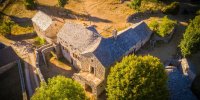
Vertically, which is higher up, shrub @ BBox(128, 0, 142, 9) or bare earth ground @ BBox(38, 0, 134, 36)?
shrub @ BBox(128, 0, 142, 9)

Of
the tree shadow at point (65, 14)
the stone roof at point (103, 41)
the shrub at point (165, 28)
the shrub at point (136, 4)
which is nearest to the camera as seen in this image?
the stone roof at point (103, 41)

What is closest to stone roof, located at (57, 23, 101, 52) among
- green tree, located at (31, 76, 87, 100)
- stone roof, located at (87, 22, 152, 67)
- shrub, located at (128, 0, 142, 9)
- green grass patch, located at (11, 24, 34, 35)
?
stone roof, located at (87, 22, 152, 67)

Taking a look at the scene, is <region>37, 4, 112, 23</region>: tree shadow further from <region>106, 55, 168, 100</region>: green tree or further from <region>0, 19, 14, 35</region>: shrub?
<region>106, 55, 168, 100</region>: green tree

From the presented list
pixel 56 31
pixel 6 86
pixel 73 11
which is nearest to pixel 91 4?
pixel 73 11

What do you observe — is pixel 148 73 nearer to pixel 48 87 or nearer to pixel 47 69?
pixel 48 87

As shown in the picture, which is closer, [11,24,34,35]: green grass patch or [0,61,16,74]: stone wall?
[0,61,16,74]: stone wall

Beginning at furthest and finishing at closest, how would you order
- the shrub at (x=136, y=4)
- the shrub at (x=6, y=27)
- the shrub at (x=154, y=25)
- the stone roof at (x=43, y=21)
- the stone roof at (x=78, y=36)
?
the shrub at (x=136, y=4)
the shrub at (x=6, y=27)
the shrub at (x=154, y=25)
the stone roof at (x=43, y=21)
the stone roof at (x=78, y=36)

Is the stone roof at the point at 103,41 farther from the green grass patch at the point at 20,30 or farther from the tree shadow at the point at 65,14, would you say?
the tree shadow at the point at 65,14

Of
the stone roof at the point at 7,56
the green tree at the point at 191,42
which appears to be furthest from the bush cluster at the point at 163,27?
the stone roof at the point at 7,56
